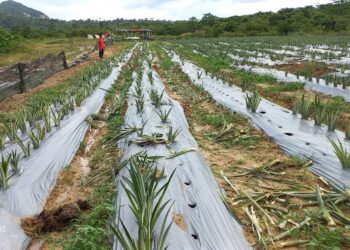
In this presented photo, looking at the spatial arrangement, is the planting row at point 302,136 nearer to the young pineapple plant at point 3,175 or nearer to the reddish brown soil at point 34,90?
the young pineapple plant at point 3,175

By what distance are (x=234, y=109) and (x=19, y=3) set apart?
7998 inches

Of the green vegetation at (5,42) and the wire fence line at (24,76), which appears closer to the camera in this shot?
the wire fence line at (24,76)

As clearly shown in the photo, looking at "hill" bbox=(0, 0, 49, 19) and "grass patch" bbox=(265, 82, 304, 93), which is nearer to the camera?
"grass patch" bbox=(265, 82, 304, 93)

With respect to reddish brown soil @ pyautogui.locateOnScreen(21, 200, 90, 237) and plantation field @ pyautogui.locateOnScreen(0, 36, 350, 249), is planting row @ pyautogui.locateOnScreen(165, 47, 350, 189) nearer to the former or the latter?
plantation field @ pyautogui.locateOnScreen(0, 36, 350, 249)

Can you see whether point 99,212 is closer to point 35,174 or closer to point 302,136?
point 35,174

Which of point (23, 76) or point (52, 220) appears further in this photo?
point (23, 76)

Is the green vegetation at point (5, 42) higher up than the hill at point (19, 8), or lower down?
lower down

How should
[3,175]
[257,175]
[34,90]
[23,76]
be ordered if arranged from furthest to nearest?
[34,90]
[23,76]
[257,175]
[3,175]

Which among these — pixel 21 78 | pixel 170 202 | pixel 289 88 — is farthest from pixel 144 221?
pixel 21 78

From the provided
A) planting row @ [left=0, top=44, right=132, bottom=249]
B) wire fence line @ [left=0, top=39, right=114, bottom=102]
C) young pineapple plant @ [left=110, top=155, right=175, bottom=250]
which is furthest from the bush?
young pineapple plant @ [left=110, top=155, right=175, bottom=250]

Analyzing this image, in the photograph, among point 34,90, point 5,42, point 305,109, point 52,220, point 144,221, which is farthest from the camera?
point 5,42

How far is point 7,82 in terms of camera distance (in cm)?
796

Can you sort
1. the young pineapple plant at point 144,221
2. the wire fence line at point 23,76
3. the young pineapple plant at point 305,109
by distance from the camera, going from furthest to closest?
the wire fence line at point 23,76 → the young pineapple plant at point 305,109 → the young pineapple plant at point 144,221

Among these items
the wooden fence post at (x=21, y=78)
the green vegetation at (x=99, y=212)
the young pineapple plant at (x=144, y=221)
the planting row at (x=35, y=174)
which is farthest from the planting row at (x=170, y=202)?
the wooden fence post at (x=21, y=78)
